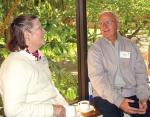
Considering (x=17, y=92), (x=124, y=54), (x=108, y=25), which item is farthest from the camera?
(x=124, y=54)

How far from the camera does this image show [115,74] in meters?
2.81

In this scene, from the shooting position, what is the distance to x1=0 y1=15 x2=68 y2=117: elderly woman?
71.0 inches

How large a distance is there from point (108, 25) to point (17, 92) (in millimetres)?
1218

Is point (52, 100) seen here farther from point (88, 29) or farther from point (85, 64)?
point (88, 29)

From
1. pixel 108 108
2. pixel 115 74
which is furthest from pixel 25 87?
pixel 115 74

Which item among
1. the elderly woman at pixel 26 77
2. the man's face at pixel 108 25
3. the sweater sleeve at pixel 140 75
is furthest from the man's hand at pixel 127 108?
the elderly woman at pixel 26 77

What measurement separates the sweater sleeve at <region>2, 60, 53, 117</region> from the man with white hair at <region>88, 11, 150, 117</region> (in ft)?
2.91

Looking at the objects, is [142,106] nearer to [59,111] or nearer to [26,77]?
[59,111]

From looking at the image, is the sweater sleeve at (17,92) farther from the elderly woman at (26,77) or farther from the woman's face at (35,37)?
the woman's face at (35,37)

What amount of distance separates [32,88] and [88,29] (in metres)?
1.41

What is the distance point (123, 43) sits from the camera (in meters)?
2.90

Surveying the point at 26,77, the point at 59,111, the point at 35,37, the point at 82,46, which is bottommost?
the point at 59,111

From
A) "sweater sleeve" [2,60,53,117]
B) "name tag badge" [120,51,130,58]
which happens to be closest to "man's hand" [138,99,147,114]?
"name tag badge" [120,51,130,58]

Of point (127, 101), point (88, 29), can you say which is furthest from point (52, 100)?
point (88, 29)
